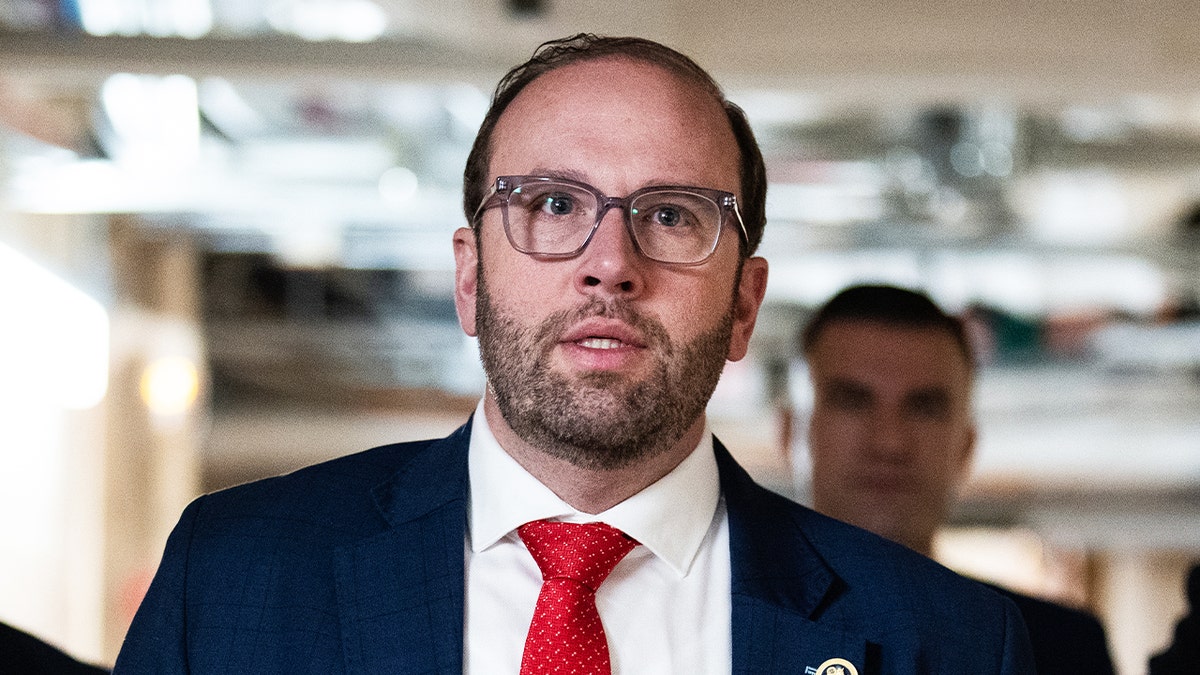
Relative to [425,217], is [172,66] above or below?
above

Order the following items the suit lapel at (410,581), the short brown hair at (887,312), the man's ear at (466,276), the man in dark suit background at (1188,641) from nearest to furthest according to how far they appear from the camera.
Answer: the suit lapel at (410,581) → the man's ear at (466,276) → the man in dark suit background at (1188,641) → the short brown hair at (887,312)

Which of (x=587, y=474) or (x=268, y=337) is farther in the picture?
(x=268, y=337)

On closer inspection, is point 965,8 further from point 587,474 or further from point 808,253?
point 808,253

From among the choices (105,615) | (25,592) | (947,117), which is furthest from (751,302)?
(105,615)

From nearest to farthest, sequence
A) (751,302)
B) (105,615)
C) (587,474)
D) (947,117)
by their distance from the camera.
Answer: (587,474) < (751,302) < (947,117) < (105,615)

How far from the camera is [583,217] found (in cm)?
169

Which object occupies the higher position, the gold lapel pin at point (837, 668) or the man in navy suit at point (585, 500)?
the man in navy suit at point (585, 500)

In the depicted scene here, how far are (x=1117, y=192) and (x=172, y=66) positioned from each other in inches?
230

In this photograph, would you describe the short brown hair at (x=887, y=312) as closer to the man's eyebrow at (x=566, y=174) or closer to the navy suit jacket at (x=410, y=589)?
the navy suit jacket at (x=410, y=589)

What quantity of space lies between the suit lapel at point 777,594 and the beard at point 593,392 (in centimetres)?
20

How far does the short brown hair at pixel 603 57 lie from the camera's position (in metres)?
1.86

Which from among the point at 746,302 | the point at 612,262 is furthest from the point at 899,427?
the point at 612,262

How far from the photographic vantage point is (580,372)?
1.61 meters

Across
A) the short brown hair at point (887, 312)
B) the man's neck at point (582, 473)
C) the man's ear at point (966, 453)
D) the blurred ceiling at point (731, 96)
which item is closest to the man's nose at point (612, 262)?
the man's neck at point (582, 473)
